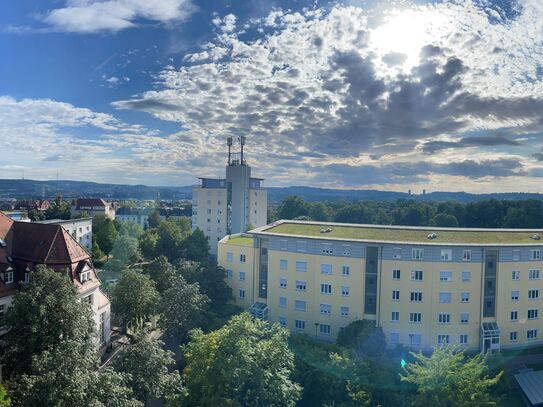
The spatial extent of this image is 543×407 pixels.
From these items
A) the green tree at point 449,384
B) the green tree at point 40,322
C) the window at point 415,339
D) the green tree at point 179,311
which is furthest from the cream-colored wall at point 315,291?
the green tree at point 40,322

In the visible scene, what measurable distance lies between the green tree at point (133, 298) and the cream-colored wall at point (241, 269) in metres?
11.4

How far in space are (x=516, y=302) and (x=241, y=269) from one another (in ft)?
92.7

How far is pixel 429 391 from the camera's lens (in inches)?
1021

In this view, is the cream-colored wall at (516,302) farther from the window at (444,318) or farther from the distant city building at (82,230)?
the distant city building at (82,230)

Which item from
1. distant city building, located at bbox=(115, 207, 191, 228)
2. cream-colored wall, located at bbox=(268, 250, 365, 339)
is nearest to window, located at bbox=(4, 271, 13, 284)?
cream-colored wall, located at bbox=(268, 250, 365, 339)

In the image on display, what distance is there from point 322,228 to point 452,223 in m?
56.4

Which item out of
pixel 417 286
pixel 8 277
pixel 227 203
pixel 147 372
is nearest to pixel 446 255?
pixel 417 286

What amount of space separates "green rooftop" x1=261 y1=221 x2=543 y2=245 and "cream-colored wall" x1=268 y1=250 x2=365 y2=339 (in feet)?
9.15

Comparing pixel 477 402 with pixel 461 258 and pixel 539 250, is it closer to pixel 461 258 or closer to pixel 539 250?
pixel 461 258

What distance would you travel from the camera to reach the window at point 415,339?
3994cm

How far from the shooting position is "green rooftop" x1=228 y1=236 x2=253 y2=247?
164ft

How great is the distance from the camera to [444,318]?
40031 millimetres

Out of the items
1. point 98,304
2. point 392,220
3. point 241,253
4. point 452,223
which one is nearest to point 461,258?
point 241,253

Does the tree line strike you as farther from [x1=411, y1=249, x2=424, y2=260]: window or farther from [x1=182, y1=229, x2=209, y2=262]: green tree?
[x1=411, y1=249, x2=424, y2=260]: window
